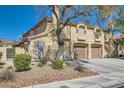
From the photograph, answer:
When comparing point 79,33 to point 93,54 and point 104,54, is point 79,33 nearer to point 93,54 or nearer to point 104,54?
point 93,54

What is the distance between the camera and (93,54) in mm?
28188

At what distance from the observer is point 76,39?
25.2m

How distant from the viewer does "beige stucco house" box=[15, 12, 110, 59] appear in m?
23.0

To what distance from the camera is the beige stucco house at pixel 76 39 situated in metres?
23.0

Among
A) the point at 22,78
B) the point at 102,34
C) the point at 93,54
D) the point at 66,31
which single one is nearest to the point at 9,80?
the point at 22,78

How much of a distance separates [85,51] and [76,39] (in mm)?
2875

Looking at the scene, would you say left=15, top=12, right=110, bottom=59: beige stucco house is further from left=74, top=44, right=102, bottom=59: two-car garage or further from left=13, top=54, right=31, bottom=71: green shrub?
left=13, top=54, right=31, bottom=71: green shrub

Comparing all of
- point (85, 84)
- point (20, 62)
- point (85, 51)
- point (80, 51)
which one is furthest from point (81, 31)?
point (85, 84)

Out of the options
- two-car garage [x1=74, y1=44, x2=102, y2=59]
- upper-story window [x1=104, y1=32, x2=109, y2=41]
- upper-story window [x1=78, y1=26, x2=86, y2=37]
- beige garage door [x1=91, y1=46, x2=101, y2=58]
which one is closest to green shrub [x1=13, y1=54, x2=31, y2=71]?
two-car garage [x1=74, y1=44, x2=102, y2=59]

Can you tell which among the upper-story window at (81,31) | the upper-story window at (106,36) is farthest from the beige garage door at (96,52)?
the upper-story window at (81,31)

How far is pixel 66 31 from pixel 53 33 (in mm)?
4309

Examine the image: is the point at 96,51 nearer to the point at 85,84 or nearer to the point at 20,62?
the point at 20,62

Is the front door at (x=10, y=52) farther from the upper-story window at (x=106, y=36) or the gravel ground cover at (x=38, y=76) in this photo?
the gravel ground cover at (x=38, y=76)
